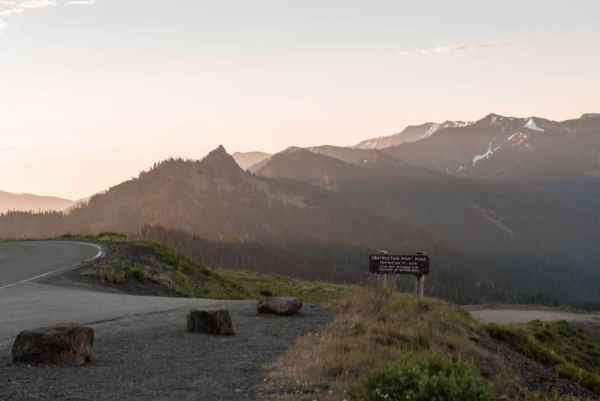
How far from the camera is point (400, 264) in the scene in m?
24.6

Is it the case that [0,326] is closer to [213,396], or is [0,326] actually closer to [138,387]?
[138,387]

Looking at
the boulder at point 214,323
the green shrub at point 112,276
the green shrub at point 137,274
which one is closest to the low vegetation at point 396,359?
the boulder at point 214,323

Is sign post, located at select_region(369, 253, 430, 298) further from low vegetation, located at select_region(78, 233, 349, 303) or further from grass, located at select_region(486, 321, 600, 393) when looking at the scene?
low vegetation, located at select_region(78, 233, 349, 303)

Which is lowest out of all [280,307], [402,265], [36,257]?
[280,307]

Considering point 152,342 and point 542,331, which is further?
point 542,331

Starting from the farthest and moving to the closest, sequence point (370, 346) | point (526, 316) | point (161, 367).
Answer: point (526, 316) < point (370, 346) < point (161, 367)

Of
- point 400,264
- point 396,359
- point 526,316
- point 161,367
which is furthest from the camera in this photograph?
point 526,316

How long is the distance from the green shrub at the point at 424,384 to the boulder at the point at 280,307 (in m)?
10.4

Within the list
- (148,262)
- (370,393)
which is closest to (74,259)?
(148,262)

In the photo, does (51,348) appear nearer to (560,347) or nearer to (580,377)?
(580,377)

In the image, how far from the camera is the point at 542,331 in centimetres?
4362

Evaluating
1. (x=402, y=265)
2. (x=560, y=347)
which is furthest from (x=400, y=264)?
(x=560, y=347)

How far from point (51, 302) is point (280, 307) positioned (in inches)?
294

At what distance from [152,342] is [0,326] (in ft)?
15.6
